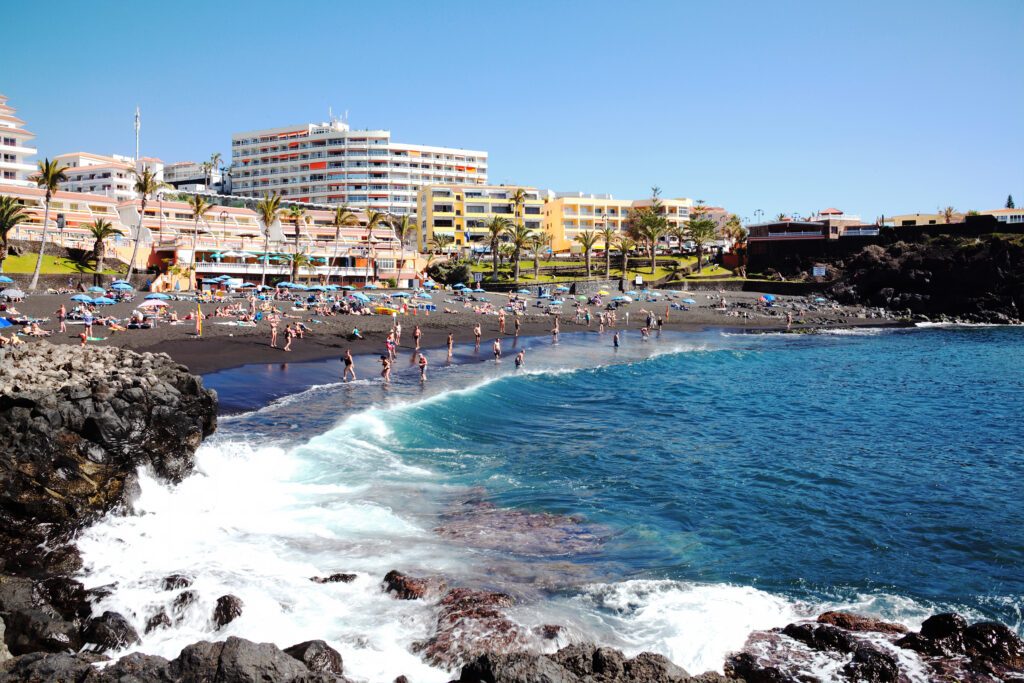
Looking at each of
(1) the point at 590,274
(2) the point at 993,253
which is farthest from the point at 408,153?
(2) the point at 993,253

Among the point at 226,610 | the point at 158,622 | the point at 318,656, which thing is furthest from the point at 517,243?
the point at 318,656

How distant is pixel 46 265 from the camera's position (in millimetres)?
54469

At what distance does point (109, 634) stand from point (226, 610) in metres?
1.58

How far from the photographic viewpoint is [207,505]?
637 inches

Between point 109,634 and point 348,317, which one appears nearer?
point 109,634

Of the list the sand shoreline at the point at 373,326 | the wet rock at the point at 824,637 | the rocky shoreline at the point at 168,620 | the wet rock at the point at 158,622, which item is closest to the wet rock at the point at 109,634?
the rocky shoreline at the point at 168,620

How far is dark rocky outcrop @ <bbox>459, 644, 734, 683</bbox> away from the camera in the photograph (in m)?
8.36

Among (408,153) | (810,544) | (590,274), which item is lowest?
(810,544)

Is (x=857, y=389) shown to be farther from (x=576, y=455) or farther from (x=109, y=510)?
(x=109, y=510)

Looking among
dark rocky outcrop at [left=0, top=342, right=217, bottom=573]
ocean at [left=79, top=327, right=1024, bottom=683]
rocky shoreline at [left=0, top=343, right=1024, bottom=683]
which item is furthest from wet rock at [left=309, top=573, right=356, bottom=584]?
A: dark rocky outcrop at [left=0, top=342, right=217, bottom=573]

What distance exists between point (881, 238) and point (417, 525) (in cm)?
8453

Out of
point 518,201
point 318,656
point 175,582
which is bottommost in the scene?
point 175,582

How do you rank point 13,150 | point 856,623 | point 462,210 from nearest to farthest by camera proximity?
1. point 856,623
2. point 13,150
3. point 462,210

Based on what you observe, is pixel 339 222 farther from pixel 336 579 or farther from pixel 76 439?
pixel 336 579
